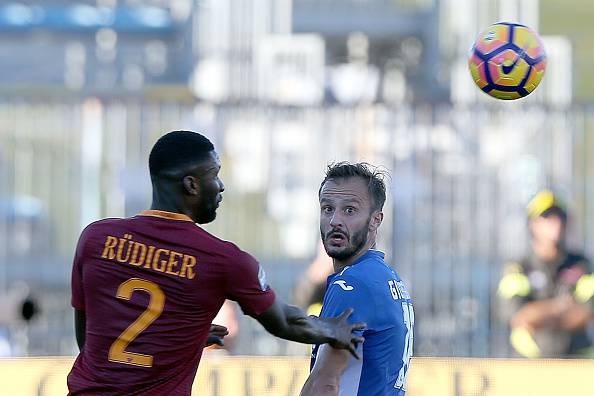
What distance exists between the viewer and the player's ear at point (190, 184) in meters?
4.86

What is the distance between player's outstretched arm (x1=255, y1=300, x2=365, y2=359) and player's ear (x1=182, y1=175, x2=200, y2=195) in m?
0.55

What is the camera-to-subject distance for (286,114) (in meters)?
12.5

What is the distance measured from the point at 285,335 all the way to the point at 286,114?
7.72 meters

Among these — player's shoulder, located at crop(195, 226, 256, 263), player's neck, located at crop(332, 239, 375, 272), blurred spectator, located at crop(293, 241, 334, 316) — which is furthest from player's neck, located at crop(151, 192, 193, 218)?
blurred spectator, located at crop(293, 241, 334, 316)

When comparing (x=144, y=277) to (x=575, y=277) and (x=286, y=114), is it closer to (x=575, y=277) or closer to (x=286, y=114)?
(x=575, y=277)

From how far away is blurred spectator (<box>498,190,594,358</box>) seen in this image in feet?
35.7

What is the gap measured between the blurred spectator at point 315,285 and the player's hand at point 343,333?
568 centimetres

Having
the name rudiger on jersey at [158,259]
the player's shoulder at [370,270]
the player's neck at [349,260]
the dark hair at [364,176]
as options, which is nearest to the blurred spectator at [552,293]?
the dark hair at [364,176]

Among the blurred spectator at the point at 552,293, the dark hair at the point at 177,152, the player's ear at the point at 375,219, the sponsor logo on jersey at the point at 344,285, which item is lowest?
the blurred spectator at the point at 552,293

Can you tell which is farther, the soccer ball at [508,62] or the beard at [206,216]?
the soccer ball at [508,62]

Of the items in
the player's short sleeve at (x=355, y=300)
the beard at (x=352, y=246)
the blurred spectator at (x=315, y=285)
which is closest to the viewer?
the player's short sleeve at (x=355, y=300)

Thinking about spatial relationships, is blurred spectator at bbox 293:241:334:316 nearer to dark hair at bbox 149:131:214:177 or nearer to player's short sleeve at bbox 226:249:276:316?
player's short sleeve at bbox 226:249:276:316

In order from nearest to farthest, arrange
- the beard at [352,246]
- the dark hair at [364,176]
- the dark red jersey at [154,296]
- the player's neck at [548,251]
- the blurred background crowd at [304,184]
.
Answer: the dark red jersey at [154,296], the beard at [352,246], the dark hair at [364,176], the player's neck at [548,251], the blurred background crowd at [304,184]

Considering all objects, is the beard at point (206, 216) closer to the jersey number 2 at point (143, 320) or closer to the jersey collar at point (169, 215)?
the jersey collar at point (169, 215)
